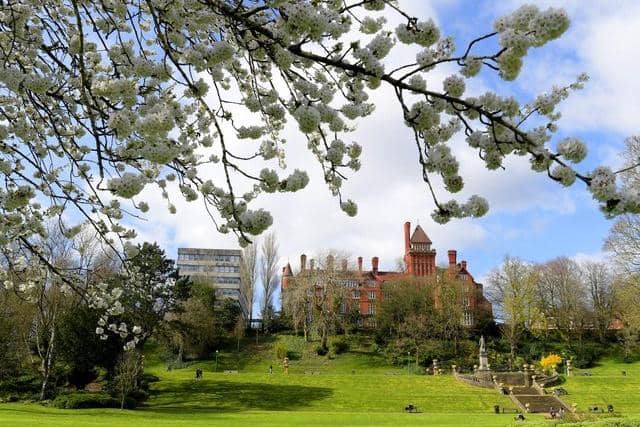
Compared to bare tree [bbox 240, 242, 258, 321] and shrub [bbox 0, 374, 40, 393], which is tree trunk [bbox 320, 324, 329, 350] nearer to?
bare tree [bbox 240, 242, 258, 321]

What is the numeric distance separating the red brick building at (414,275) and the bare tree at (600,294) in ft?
30.8

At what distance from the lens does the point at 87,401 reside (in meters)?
25.5

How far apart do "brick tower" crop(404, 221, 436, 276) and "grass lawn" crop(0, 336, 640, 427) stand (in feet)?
58.4

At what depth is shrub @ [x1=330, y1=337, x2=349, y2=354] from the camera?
46356 mm

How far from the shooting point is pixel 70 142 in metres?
4.93

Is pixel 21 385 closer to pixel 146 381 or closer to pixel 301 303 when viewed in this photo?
pixel 146 381

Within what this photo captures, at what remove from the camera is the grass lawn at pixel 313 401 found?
21.6 metres

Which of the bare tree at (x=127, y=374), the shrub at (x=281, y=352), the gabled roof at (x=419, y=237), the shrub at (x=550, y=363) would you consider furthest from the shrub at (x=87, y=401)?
the gabled roof at (x=419, y=237)

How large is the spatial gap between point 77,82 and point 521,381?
3800 centimetres

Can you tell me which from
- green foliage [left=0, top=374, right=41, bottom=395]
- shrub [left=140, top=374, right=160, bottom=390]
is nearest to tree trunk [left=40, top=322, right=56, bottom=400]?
green foliage [left=0, top=374, right=41, bottom=395]

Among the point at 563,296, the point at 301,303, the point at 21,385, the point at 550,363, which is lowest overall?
the point at 21,385

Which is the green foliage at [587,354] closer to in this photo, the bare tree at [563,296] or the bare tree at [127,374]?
the bare tree at [563,296]

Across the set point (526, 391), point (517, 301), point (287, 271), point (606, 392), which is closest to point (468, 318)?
point (517, 301)

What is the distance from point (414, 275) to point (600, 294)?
17541 millimetres
